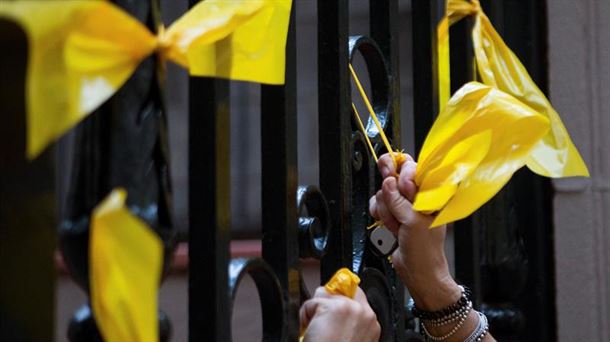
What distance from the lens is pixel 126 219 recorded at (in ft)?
2.14

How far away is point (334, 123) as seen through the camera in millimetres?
1266

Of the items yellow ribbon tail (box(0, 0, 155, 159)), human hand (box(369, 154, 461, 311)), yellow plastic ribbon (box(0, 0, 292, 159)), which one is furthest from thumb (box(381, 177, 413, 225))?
yellow ribbon tail (box(0, 0, 155, 159))

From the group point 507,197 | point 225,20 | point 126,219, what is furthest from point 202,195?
point 507,197

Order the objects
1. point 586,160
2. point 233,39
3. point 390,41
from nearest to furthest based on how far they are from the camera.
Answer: point 233,39 < point 390,41 < point 586,160

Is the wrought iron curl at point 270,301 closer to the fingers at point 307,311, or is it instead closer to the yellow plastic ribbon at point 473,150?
the fingers at point 307,311

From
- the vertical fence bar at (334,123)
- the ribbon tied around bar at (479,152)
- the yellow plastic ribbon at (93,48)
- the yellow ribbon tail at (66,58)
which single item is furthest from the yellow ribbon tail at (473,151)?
the yellow ribbon tail at (66,58)

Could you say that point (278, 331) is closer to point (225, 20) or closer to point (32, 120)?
point (225, 20)

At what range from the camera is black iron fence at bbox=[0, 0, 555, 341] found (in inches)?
27.9

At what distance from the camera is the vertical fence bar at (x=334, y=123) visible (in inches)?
49.7

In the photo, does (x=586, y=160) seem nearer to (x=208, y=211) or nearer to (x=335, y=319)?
(x=335, y=319)

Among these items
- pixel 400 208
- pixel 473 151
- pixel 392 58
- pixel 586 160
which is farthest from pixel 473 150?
pixel 586 160

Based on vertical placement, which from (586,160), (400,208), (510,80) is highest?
(510,80)

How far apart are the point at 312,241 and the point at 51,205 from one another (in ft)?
1.58

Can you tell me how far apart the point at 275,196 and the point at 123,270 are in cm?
43
